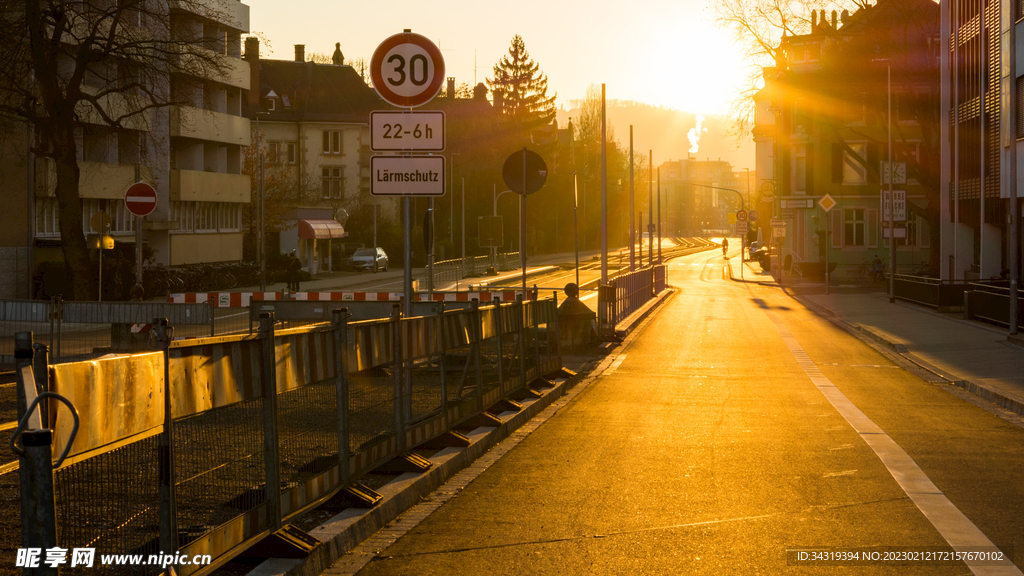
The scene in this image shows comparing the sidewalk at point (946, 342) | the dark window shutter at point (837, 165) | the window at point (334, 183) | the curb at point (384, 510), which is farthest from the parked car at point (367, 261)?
the curb at point (384, 510)

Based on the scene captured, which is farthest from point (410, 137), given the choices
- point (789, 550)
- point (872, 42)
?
point (872, 42)

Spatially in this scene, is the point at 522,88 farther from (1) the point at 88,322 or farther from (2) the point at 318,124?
(1) the point at 88,322

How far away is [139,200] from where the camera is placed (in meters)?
24.6

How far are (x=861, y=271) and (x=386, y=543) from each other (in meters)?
53.4

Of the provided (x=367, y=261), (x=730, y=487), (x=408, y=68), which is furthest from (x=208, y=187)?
(x=730, y=487)

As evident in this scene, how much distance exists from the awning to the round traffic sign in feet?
165

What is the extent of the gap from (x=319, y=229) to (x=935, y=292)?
37.4 m

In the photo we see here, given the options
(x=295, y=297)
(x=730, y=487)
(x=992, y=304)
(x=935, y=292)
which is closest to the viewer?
(x=730, y=487)

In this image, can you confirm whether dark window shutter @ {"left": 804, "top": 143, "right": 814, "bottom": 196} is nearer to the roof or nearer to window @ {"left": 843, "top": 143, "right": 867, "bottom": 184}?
window @ {"left": 843, "top": 143, "right": 867, "bottom": 184}

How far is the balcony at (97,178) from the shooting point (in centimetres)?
3678

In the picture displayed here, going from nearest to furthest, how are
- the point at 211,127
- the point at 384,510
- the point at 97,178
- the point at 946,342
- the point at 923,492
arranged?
the point at 384,510
the point at 923,492
the point at 946,342
the point at 97,178
the point at 211,127

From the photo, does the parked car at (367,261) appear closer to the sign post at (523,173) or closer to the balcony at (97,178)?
the balcony at (97,178)

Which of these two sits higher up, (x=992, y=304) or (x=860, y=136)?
(x=860, y=136)

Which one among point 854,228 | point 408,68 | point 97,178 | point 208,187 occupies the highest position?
point 208,187
